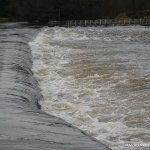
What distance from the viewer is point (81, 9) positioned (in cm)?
7781

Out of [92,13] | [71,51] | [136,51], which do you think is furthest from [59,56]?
[92,13]

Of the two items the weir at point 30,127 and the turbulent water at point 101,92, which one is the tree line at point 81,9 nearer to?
the turbulent water at point 101,92

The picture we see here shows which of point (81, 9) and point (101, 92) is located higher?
point (101, 92)

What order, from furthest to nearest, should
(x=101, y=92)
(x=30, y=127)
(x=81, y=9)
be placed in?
(x=81, y=9)
(x=101, y=92)
(x=30, y=127)

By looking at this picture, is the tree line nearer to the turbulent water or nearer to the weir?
the turbulent water

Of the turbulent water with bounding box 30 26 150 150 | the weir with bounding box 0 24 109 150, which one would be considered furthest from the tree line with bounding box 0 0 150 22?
the weir with bounding box 0 24 109 150

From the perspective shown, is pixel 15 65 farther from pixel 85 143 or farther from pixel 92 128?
pixel 85 143

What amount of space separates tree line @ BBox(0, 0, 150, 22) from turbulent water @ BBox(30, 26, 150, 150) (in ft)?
172

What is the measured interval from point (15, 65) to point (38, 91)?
4271mm

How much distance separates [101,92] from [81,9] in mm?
64098

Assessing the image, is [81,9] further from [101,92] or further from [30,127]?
[30,127]

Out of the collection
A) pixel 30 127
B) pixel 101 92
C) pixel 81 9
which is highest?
pixel 30 127

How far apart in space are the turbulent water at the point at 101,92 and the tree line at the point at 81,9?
52560 mm

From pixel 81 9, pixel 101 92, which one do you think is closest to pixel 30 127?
pixel 101 92
